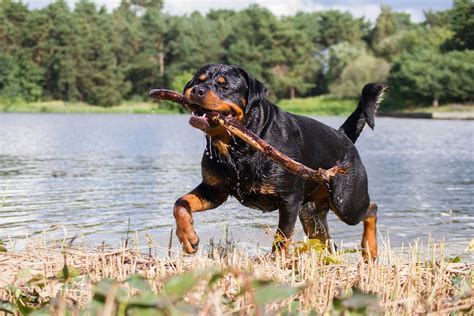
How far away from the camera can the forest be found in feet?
242

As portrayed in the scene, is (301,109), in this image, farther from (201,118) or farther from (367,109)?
(201,118)

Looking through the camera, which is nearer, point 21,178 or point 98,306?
point 98,306

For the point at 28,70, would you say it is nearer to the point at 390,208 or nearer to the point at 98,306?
the point at 390,208

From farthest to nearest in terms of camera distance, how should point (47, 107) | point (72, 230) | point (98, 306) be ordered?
point (47, 107) → point (72, 230) → point (98, 306)

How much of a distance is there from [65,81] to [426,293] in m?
74.2

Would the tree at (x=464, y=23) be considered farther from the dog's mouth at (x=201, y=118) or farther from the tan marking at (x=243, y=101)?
the dog's mouth at (x=201, y=118)

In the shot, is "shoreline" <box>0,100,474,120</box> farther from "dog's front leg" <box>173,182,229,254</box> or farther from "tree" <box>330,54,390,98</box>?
"dog's front leg" <box>173,182,229,254</box>

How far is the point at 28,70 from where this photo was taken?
74.6m

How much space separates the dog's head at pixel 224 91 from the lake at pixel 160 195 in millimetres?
1160

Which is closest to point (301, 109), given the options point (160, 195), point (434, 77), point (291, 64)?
point (434, 77)

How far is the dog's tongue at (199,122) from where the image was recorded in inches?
184

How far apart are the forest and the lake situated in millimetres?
50918

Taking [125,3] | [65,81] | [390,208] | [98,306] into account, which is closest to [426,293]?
[98,306]

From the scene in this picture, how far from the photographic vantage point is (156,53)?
8312 centimetres
